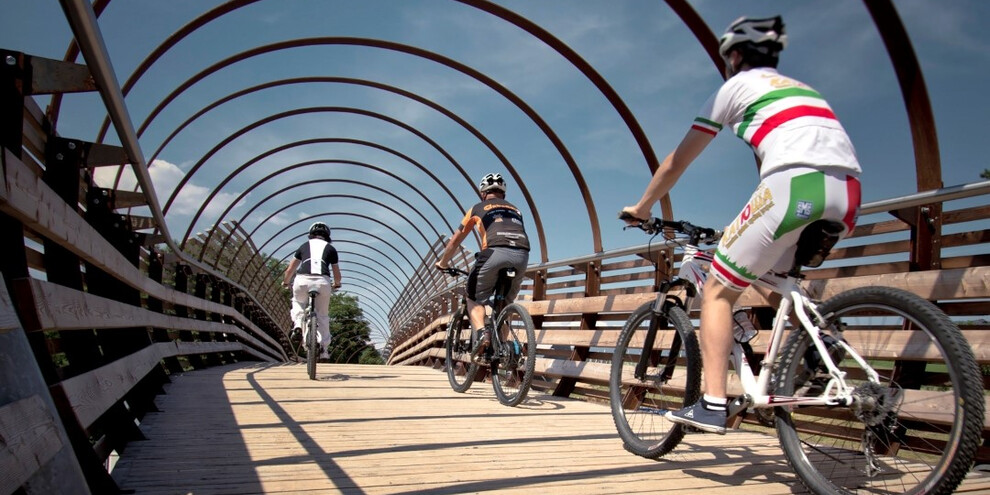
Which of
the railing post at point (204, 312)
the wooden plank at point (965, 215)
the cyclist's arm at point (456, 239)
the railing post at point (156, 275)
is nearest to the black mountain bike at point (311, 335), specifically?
the railing post at point (204, 312)

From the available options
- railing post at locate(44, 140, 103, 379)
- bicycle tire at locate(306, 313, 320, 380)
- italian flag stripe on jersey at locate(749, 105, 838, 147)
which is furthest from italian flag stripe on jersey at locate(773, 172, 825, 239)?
bicycle tire at locate(306, 313, 320, 380)

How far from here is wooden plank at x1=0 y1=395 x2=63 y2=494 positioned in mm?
1078

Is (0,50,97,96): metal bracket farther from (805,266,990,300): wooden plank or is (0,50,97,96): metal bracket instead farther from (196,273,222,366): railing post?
(196,273,222,366): railing post

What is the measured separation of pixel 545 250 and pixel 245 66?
475cm

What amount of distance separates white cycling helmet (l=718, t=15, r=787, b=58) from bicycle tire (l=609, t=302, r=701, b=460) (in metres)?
1.21

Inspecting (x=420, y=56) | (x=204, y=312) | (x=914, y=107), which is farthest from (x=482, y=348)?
(x=204, y=312)

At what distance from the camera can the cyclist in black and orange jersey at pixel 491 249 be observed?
5.09m

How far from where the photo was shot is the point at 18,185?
5.16ft

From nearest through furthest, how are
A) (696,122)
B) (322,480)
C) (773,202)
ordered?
(773,202), (322,480), (696,122)

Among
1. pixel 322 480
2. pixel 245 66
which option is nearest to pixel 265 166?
pixel 245 66

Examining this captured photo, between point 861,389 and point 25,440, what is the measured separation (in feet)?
7.21

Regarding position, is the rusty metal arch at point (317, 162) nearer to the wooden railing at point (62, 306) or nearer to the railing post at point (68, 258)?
the wooden railing at point (62, 306)

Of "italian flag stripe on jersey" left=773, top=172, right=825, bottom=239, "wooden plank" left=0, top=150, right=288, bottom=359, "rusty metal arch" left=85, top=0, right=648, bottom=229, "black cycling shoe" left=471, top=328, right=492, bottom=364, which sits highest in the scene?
"rusty metal arch" left=85, top=0, right=648, bottom=229

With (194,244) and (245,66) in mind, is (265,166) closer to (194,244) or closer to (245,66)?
(194,244)
